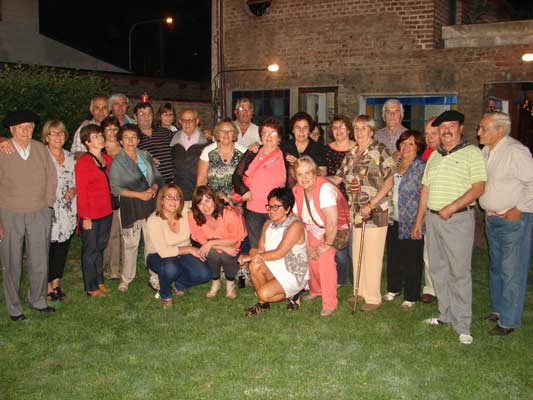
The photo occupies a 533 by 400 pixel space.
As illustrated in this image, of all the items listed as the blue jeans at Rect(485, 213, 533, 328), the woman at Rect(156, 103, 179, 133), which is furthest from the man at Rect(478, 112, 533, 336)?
the woman at Rect(156, 103, 179, 133)

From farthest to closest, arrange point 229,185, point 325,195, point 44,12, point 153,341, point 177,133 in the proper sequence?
point 44,12 < point 177,133 < point 229,185 < point 325,195 < point 153,341

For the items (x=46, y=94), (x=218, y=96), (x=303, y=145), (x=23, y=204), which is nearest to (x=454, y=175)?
(x=303, y=145)

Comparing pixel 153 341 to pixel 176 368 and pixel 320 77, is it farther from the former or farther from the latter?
pixel 320 77

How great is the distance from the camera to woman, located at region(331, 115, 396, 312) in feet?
18.1

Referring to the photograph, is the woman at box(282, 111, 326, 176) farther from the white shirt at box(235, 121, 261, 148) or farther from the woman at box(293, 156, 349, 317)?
the white shirt at box(235, 121, 261, 148)

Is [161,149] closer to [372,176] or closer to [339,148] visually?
[339,148]

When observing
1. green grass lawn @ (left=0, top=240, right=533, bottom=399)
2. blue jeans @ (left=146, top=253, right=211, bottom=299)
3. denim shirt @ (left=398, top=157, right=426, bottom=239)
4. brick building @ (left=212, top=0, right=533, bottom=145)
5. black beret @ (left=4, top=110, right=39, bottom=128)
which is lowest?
green grass lawn @ (left=0, top=240, right=533, bottom=399)

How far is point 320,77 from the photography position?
39.9ft

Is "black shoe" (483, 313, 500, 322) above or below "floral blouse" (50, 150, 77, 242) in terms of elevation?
below

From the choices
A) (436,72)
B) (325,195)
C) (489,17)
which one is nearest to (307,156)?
(325,195)

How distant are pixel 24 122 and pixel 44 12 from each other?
27653 millimetres

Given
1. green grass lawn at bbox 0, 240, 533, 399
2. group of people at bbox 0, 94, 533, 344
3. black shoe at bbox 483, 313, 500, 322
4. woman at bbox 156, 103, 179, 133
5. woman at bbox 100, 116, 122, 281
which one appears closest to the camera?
green grass lawn at bbox 0, 240, 533, 399

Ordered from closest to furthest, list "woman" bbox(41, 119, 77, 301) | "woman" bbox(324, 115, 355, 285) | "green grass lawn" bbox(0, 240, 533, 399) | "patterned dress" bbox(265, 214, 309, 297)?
"green grass lawn" bbox(0, 240, 533, 399) < "patterned dress" bbox(265, 214, 309, 297) < "woman" bbox(41, 119, 77, 301) < "woman" bbox(324, 115, 355, 285)

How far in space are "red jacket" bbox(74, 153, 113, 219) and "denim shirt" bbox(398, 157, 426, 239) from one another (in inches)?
125
